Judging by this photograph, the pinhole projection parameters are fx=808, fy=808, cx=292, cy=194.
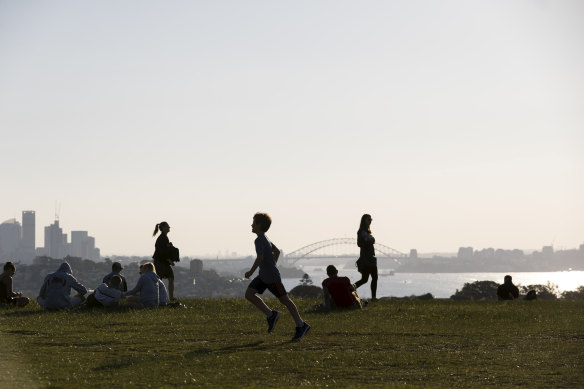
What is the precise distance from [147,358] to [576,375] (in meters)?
5.98

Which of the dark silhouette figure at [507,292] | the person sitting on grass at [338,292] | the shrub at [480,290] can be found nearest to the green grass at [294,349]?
the person sitting on grass at [338,292]

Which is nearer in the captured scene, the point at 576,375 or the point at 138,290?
the point at 576,375

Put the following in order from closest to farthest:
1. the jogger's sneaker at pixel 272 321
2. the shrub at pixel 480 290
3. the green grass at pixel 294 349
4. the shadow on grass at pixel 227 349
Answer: the green grass at pixel 294 349
the shadow on grass at pixel 227 349
the jogger's sneaker at pixel 272 321
the shrub at pixel 480 290

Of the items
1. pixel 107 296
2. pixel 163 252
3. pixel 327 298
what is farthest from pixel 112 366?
pixel 163 252

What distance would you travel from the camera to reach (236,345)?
1348cm

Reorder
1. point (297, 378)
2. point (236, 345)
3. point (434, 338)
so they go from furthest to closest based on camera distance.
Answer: point (434, 338) → point (236, 345) → point (297, 378)

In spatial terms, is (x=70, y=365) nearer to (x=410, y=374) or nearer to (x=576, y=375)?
(x=410, y=374)

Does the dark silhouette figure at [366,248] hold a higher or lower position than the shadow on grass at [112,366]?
higher

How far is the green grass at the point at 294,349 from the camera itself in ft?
33.4

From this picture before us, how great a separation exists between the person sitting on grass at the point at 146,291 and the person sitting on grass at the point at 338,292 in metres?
4.35

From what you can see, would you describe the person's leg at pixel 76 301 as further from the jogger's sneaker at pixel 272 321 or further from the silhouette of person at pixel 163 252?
the jogger's sneaker at pixel 272 321

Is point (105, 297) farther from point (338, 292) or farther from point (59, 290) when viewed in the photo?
point (338, 292)

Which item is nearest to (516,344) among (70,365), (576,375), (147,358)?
(576,375)

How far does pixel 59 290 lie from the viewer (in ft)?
67.3
